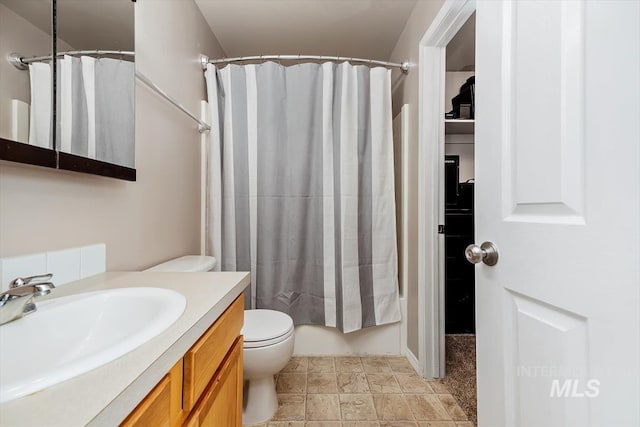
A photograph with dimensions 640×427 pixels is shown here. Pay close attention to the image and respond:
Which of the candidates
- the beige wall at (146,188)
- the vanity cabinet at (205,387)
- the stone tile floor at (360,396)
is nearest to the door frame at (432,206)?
the stone tile floor at (360,396)

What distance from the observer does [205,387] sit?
659 mm

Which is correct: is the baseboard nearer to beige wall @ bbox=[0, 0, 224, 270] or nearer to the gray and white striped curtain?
the gray and white striped curtain

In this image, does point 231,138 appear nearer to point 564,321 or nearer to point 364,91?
point 364,91

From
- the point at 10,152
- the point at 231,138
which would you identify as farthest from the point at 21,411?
the point at 231,138

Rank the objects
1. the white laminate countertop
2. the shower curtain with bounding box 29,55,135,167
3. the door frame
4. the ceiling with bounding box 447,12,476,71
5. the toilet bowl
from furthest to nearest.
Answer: the ceiling with bounding box 447,12,476,71
the door frame
the toilet bowl
the shower curtain with bounding box 29,55,135,167
the white laminate countertop

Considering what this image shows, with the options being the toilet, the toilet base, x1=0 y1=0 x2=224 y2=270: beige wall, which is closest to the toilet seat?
the toilet

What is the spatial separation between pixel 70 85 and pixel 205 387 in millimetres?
949

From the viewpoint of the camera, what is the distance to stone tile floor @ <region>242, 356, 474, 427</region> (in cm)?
134

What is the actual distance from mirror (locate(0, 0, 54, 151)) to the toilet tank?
68cm

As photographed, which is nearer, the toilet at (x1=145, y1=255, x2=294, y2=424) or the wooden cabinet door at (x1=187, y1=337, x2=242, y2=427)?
the wooden cabinet door at (x1=187, y1=337, x2=242, y2=427)

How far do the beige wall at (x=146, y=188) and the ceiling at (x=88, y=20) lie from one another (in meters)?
0.15

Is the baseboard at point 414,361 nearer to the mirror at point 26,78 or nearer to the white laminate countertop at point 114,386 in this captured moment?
the white laminate countertop at point 114,386

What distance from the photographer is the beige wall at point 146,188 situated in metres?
0.75

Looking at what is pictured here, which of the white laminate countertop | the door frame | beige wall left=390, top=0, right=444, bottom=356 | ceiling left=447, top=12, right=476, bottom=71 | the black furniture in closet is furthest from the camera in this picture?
the black furniture in closet
